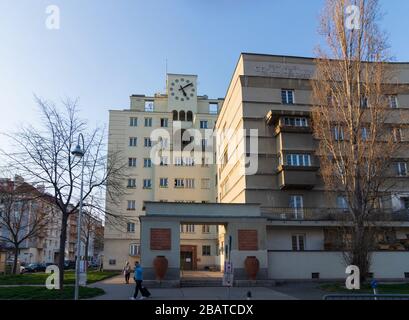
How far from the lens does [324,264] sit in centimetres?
3139

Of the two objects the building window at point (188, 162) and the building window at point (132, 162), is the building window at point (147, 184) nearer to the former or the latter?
the building window at point (132, 162)

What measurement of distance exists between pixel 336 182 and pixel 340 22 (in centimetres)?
1156

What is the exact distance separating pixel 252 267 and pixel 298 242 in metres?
7.82

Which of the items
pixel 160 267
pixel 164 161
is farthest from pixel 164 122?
pixel 160 267

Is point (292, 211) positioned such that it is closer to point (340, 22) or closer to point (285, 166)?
point (285, 166)

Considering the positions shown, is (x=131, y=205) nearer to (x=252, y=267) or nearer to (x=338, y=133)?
(x=252, y=267)

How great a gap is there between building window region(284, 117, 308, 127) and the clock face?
90.1ft

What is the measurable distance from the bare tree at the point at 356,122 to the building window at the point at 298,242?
714 cm

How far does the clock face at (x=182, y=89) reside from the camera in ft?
202

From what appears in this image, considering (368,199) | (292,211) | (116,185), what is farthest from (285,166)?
(116,185)

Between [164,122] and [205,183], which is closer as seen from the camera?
[205,183]

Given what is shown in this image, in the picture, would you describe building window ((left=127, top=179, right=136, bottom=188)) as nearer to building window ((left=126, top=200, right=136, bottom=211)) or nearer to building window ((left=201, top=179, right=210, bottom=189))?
Result: building window ((left=126, top=200, right=136, bottom=211))
